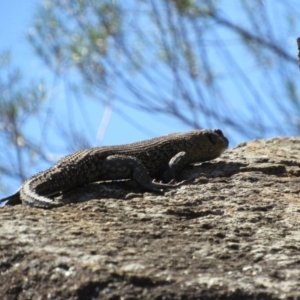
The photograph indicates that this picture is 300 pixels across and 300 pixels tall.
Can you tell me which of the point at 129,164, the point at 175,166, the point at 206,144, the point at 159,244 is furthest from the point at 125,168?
the point at 159,244

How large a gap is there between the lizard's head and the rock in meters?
1.03

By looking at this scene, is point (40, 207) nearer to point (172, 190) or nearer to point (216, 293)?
point (172, 190)

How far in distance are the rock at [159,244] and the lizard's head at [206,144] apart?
103 cm

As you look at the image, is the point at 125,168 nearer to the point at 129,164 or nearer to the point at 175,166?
the point at 129,164

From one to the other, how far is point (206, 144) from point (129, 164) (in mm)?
1138

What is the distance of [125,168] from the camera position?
596 cm

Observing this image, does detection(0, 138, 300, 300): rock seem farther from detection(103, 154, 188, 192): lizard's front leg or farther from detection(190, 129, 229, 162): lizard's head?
detection(190, 129, 229, 162): lizard's head

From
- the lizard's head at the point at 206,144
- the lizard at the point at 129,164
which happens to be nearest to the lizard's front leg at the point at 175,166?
the lizard at the point at 129,164

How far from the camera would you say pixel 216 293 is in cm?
372

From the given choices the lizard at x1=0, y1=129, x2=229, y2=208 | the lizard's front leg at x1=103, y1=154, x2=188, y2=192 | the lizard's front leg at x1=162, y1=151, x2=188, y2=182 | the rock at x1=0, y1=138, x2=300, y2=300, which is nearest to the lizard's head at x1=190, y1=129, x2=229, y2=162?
the lizard at x1=0, y1=129, x2=229, y2=208

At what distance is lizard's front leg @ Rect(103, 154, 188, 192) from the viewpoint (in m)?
5.84

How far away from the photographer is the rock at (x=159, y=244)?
12.4ft

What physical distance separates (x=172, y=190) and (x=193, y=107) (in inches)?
Result: 251

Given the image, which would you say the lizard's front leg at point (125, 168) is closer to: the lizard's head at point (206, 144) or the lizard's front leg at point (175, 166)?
the lizard's front leg at point (175, 166)
